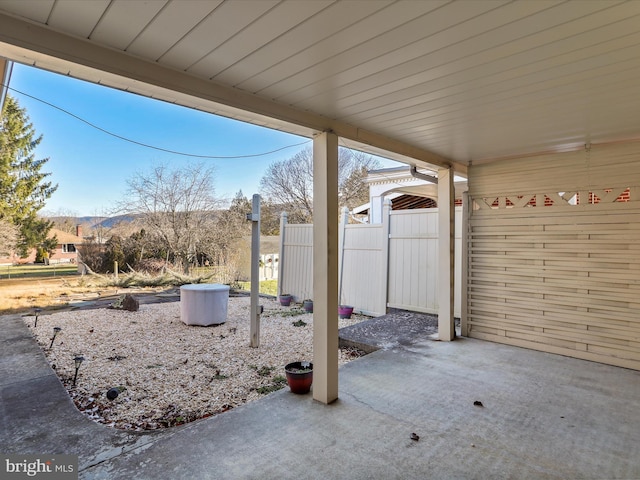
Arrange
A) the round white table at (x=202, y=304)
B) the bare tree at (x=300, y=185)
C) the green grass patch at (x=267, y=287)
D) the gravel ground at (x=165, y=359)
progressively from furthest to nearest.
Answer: the bare tree at (x=300, y=185) < the green grass patch at (x=267, y=287) < the round white table at (x=202, y=304) < the gravel ground at (x=165, y=359)

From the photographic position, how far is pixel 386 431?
2381 mm

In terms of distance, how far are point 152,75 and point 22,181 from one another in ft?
35.6

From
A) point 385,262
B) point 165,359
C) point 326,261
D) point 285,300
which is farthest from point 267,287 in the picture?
point 326,261

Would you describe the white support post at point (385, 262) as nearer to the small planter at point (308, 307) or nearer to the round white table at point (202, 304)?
the small planter at point (308, 307)

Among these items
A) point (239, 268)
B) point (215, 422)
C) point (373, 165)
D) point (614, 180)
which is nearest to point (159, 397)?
point (215, 422)

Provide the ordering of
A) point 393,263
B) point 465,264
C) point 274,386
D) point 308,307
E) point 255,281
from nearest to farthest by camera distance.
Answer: point 274,386 < point 255,281 < point 465,264 < point 393,263 < point 308,307

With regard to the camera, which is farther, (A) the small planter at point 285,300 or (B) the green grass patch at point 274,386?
(A) the small planter at point 285,300

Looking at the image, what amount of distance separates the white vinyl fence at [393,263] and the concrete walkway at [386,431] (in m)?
2.14

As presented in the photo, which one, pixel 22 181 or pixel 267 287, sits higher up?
pixel 22 181

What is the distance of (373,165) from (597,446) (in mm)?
14058

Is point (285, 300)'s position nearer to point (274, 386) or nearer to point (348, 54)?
point (274, 386)

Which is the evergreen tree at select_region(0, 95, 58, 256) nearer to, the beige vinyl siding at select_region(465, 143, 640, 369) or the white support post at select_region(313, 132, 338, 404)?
the white support post at select_region(313, 132, 338, 404)

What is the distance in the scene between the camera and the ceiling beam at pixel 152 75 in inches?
57.5

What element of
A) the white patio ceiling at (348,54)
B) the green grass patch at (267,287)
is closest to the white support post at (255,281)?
the white patio ceiling at (348,54)
